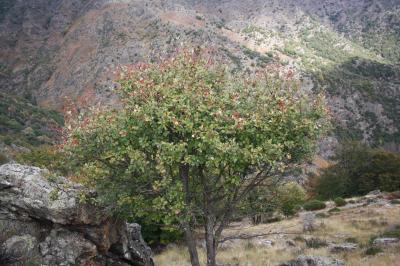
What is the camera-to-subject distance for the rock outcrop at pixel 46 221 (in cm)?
1261

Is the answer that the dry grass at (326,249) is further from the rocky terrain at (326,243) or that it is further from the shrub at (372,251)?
the shrub at (372,251)

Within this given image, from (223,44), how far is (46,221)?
121250 millimetres

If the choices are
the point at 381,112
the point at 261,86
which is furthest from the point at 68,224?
the point at 381,112

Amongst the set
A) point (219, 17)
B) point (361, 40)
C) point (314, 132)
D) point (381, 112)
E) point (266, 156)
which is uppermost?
Answer: point (219, 17)

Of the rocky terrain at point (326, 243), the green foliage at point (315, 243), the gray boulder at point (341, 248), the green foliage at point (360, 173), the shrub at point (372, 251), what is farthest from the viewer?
the green foliage at point (360, 173)

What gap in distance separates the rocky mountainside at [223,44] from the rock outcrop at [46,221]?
82727mm

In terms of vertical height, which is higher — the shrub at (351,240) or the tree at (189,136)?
the tree at (189,136)

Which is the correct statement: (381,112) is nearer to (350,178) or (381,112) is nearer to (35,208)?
(350,178)

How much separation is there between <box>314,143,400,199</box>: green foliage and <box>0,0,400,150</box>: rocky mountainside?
83.4 ft

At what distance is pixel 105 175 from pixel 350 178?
6142 cm

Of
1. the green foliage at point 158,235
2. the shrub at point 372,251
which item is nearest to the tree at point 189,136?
the shrub at point 372,251

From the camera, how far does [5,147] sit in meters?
76.0

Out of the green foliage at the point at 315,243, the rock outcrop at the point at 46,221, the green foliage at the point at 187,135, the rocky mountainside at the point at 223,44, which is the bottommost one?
the green foliage at the point at 315,243

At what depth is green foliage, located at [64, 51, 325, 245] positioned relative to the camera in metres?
10.7
